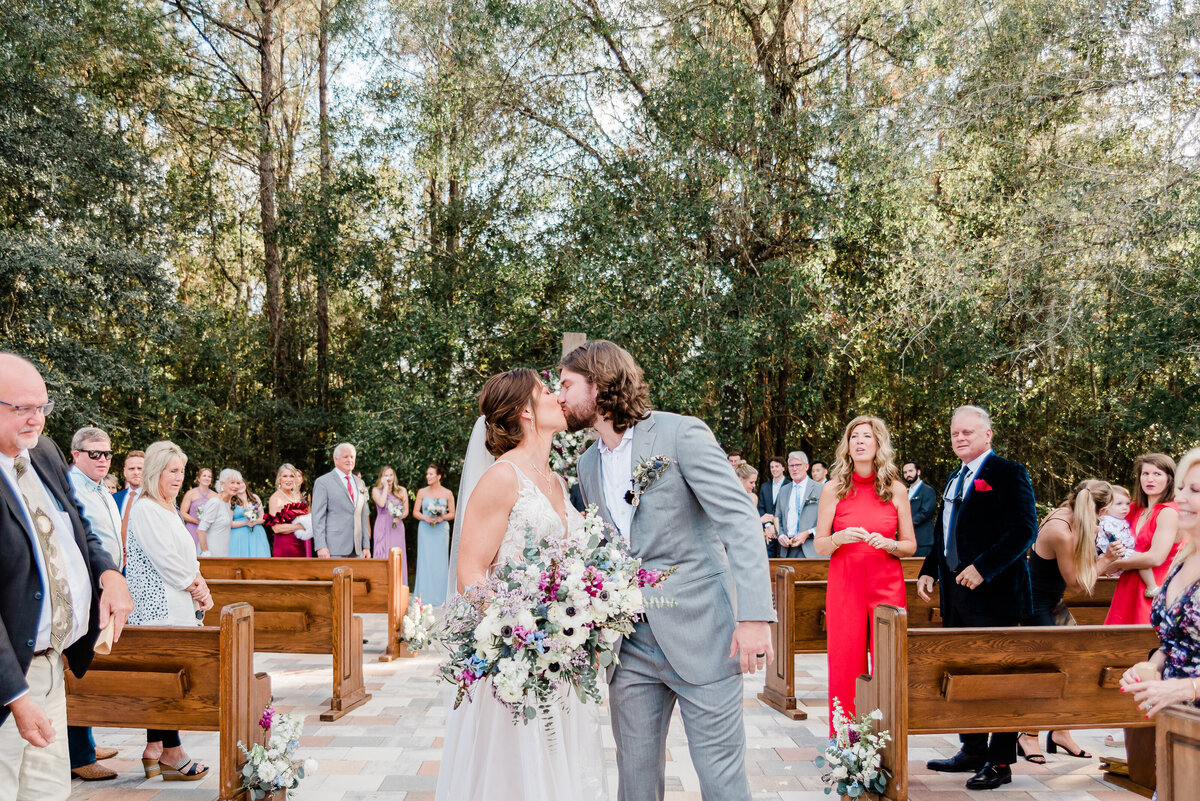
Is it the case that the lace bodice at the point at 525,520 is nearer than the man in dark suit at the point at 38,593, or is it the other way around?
the man in dark suit at the point at 38,593

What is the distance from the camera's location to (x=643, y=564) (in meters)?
2.72

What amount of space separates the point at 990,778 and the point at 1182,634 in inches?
83.2

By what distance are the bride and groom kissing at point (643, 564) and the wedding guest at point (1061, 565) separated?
277cm

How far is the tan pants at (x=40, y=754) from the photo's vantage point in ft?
7.72

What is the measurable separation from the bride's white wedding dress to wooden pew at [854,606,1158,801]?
5.20 feet

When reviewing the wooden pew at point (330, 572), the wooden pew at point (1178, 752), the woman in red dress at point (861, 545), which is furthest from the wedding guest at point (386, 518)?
the wooden pew at point (1178, 752)

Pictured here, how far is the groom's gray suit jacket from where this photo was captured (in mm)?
2604

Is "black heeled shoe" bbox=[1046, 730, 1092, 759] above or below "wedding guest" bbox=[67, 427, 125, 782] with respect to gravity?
below

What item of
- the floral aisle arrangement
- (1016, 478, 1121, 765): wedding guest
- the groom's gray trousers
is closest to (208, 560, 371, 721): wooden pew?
the floral aisle arrangement

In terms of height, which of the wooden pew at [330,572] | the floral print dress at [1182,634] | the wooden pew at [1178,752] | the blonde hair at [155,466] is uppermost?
the blonde hair at [155,466]

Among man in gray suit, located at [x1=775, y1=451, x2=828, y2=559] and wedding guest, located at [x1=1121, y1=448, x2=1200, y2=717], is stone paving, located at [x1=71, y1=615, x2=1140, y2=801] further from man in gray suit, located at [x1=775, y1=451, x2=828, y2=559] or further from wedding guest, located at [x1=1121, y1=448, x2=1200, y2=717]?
man in gray suit, located at [x1=775, y1=451, x2=828, y2=559]

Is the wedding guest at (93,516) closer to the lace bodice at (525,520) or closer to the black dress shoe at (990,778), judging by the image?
the lace bodice at (525,520)

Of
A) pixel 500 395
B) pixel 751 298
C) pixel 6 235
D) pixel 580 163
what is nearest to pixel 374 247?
pixel 580 163

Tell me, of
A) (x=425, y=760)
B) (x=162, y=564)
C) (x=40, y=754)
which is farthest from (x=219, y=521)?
(x=40, y=754)
